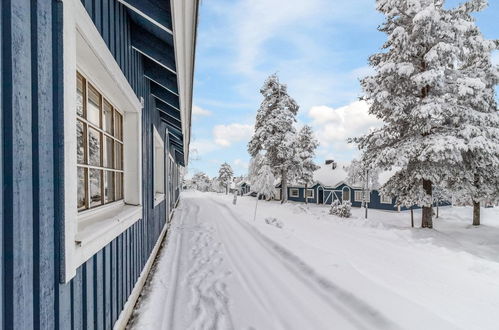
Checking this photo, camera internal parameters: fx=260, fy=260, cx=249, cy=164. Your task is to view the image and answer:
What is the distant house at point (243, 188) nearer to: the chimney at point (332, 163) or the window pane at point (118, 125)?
the chimney at point (332, 163)

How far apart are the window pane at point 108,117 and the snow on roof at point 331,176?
28.8m

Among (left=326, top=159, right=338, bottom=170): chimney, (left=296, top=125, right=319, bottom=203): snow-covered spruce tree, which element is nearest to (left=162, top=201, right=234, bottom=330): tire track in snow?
(left=296, top=125, right=319, bottom=203): snow-covered spruce tree

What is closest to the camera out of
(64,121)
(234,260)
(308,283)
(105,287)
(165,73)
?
(64,121)

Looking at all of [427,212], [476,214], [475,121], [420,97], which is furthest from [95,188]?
[476,214]

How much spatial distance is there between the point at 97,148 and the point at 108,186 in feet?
1.87

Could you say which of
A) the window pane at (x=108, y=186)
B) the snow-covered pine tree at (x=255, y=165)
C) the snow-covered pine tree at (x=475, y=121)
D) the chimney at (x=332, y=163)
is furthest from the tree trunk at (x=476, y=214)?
the chimney at (x=332, y=163)

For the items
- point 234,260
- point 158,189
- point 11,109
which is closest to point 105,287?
point 11,109

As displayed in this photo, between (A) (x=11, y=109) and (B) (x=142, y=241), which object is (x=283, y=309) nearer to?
(B) (x=142, y=241)

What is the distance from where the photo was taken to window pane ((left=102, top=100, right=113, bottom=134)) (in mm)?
Answer: 2796

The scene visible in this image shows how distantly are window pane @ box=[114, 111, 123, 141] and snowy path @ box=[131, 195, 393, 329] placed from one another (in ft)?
7.39

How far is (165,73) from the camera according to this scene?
13.2 ft

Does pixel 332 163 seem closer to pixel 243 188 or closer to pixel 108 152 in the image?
pixel 243 188

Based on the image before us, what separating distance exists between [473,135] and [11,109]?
14.3m

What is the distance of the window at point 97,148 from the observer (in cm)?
212
